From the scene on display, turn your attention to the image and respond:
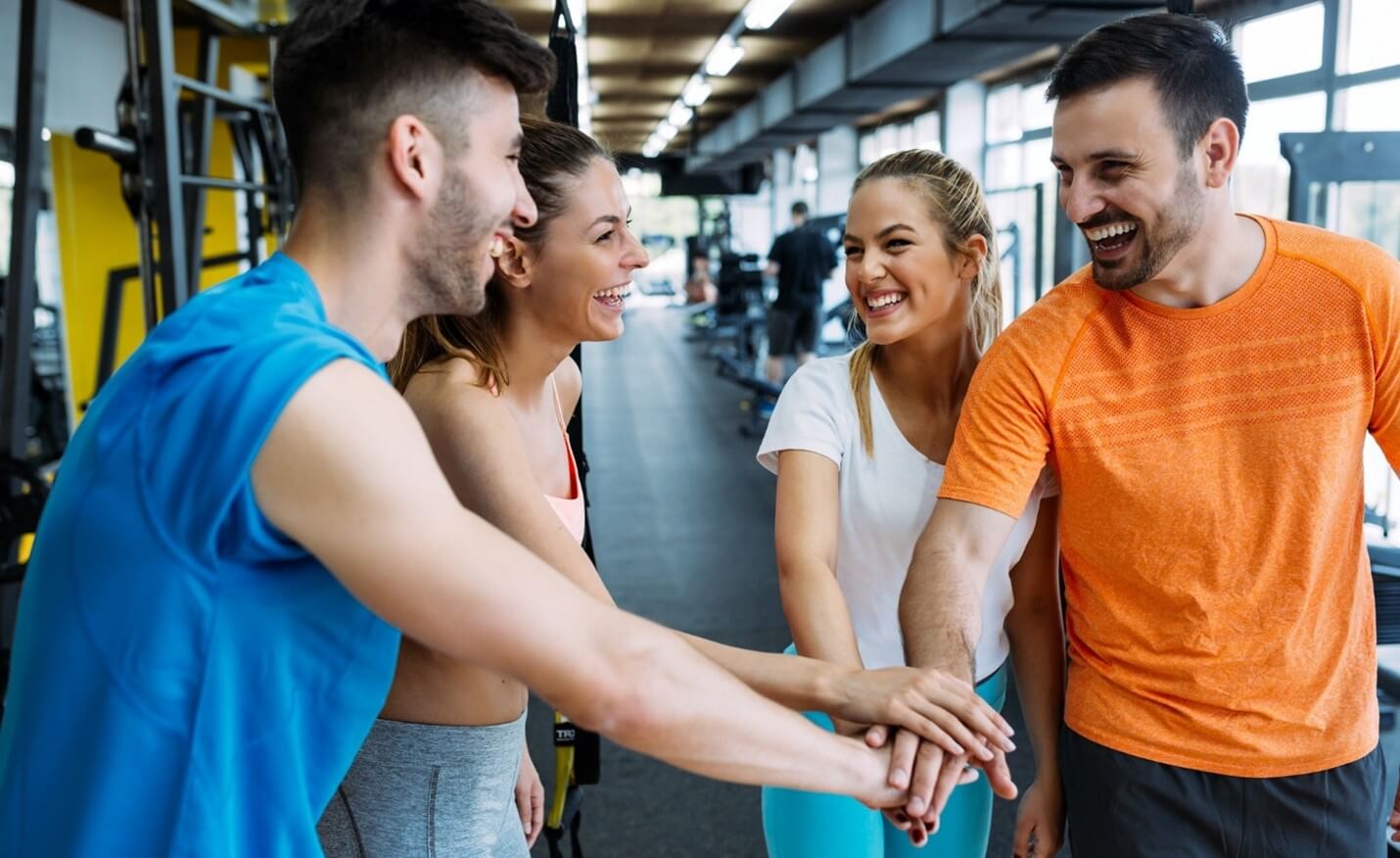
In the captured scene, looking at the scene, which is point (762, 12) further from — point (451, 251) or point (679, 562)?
point (451, 251)

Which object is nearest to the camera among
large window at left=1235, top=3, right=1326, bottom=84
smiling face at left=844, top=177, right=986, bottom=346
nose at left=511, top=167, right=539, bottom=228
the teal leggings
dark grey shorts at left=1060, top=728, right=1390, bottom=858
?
nose at left=511, top=167, right=539, bottom=228

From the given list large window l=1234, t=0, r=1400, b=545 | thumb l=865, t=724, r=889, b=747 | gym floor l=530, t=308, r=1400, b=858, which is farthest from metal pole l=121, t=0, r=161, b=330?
large window l=1234, t=0, r=1400, b=545

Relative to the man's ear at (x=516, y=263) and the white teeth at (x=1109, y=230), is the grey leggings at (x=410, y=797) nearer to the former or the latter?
the man's ear at (x=516, y=263)

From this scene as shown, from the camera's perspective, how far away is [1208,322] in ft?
4.28

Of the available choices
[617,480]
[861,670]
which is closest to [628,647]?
[861,670]

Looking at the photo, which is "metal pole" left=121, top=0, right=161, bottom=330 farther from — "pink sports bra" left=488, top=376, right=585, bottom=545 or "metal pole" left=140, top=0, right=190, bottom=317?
"pink sports bra" left=488, top=376, right=585, bottom=545

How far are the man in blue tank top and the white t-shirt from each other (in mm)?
542

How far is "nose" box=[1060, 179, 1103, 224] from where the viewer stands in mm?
1316

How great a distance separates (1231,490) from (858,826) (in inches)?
23.7

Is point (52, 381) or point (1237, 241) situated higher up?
point (1237, 241)

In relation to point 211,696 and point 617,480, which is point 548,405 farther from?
point 617,480

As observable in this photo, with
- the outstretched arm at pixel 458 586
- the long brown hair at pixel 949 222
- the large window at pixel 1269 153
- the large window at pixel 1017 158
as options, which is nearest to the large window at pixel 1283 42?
the large window at pixel 1269 153

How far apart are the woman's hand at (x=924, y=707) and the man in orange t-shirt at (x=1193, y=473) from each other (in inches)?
1.6

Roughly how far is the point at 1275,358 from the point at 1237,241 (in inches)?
5.8
